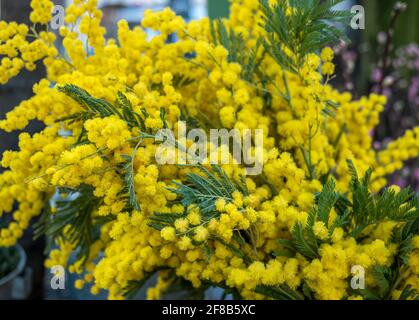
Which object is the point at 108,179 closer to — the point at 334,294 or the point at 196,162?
the point at 196,162

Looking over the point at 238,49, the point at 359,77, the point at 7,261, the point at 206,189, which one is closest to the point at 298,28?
the point at 238,49

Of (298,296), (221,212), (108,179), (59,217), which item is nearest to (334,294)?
(298,296)

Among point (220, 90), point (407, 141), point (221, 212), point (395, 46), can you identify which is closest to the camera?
point (221, 212)

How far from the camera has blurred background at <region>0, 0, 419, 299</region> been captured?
Answer: 1249 millimetres

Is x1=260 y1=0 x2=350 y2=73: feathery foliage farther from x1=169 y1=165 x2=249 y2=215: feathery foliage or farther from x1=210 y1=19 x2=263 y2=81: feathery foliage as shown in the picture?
x1=169 y1=165 x2=249 y2=215: feathery foliage

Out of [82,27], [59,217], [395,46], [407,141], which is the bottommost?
[59,217]

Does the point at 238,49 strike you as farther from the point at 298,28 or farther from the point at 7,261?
the point at 7,261

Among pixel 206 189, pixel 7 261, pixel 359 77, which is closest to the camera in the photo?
pixel 206 189

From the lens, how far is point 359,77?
303 cm

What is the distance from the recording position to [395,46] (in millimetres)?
2986

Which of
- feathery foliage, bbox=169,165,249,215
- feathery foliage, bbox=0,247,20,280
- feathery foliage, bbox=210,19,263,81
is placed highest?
feathery foliage, bbox=210,19,263,81

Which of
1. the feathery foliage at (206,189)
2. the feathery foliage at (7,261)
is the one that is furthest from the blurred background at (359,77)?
the feathery foliage at (206,189)

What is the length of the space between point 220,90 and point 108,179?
232 millimetres

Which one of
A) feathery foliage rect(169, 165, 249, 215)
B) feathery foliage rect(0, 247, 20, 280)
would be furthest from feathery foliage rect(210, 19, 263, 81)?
feathery foliage rect(0, 247, 20, 280)
